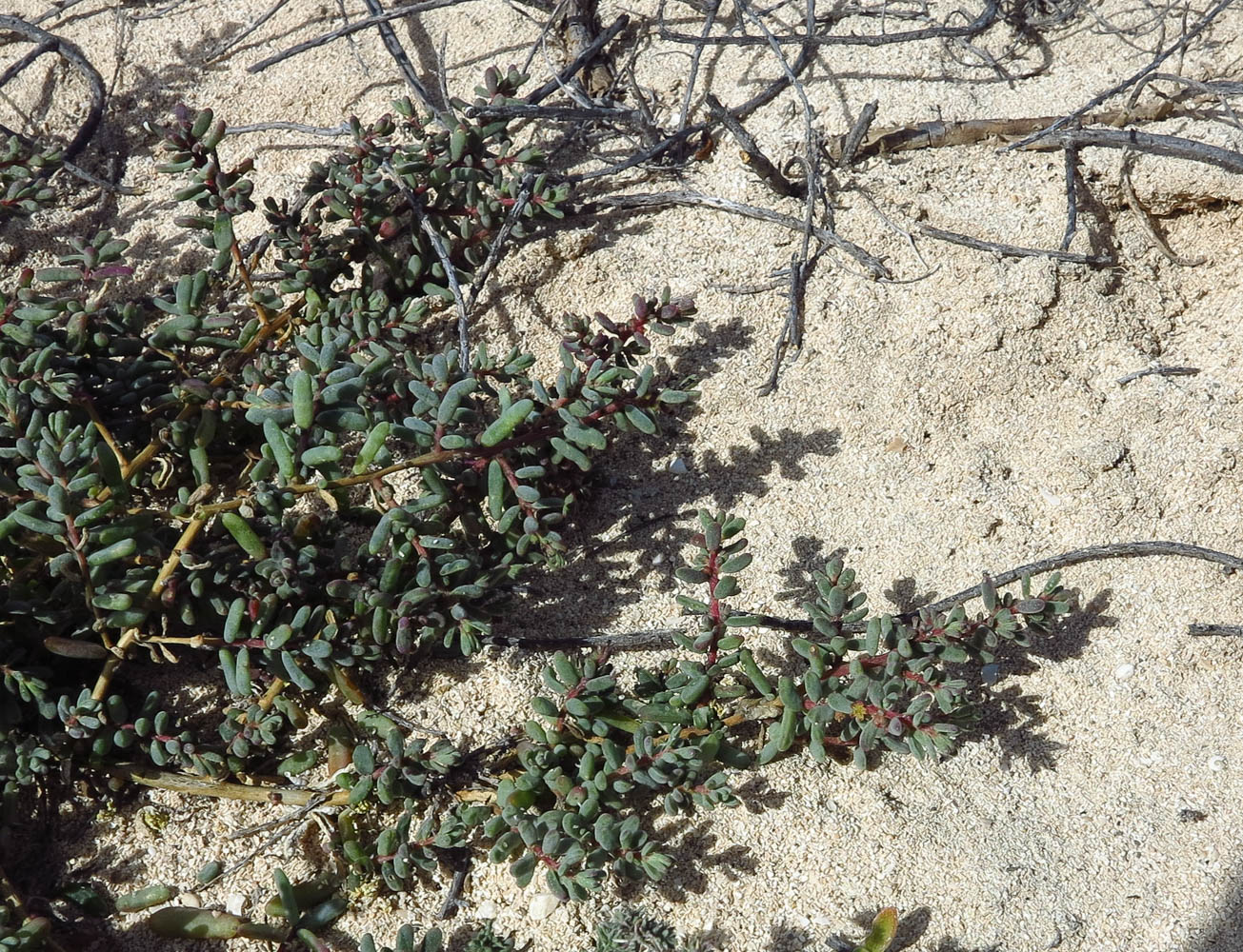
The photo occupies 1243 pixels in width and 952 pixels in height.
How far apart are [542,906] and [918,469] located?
1226 millimetres

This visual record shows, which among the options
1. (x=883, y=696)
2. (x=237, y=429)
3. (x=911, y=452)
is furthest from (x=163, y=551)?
(x=911, y=452)

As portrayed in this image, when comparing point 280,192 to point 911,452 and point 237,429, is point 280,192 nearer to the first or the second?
point 237,429

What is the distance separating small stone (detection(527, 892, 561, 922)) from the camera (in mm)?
1939

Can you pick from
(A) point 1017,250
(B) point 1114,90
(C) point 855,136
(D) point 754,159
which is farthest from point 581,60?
(B) point 1114,90

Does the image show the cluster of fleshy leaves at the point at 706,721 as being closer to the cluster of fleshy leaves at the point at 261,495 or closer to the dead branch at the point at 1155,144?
the cluster of fleshy leaves at the point at 261,495

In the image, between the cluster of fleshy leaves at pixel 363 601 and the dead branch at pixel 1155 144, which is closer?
the cluster of fleshy leaves at pixel 363 601

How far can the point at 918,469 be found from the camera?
239cm

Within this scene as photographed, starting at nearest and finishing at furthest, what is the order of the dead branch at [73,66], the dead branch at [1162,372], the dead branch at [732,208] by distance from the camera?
the dead branch at [1162,372], the dead branch at [732,208], the dead branch at [73,66]

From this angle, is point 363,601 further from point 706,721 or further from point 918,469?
point 918,469

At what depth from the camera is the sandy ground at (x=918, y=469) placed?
1.97 m

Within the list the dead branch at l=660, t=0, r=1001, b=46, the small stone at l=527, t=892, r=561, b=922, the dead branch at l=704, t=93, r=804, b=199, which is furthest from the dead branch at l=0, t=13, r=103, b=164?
the small stone at l=527, t=892, r=561, b=922

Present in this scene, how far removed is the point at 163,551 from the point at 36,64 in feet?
6.06

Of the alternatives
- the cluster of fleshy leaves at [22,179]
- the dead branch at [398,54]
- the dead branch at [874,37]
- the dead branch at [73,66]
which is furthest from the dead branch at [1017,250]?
the dead branch at [73,66]

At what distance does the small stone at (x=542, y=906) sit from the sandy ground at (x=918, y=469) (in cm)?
2
